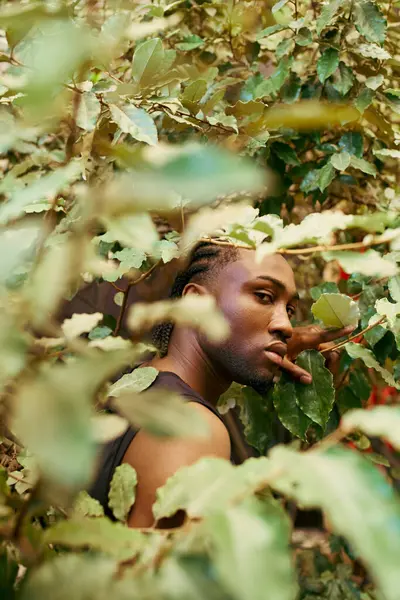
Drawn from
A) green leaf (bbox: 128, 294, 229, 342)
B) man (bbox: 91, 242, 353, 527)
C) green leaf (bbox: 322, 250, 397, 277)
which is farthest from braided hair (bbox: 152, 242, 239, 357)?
green leaf (bbox: 128, 294, 229, 342)

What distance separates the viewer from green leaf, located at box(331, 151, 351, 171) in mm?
1380

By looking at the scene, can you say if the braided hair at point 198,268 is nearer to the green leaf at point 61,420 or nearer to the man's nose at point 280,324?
the man's nose at point 280,324

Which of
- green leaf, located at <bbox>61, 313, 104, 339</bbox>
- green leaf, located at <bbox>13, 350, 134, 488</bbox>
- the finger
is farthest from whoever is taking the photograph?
the finger

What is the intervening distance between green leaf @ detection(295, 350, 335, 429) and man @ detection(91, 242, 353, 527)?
0.02 meters

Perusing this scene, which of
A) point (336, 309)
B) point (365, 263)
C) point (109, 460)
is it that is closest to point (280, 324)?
point (336, 309)

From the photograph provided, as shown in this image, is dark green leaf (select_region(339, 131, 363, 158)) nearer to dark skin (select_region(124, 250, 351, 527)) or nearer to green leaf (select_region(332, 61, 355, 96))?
green leaf (select_region(332, 61, 355, 96))

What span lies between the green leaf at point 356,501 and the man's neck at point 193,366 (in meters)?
0.81

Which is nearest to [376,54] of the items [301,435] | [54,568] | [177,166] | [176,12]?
[176,12]

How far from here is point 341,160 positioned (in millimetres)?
1396

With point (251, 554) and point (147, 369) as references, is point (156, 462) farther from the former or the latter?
point (251, 554)

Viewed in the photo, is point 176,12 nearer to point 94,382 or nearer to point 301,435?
point 301,435

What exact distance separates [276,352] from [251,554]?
81 cm

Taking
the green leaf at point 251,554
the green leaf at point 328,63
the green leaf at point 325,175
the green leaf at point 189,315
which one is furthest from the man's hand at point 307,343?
the green leaf at point 251,554

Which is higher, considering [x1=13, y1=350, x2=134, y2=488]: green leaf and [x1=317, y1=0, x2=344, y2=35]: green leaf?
[x1=13, y1=350, x2=134, y2=488]: green leaf
